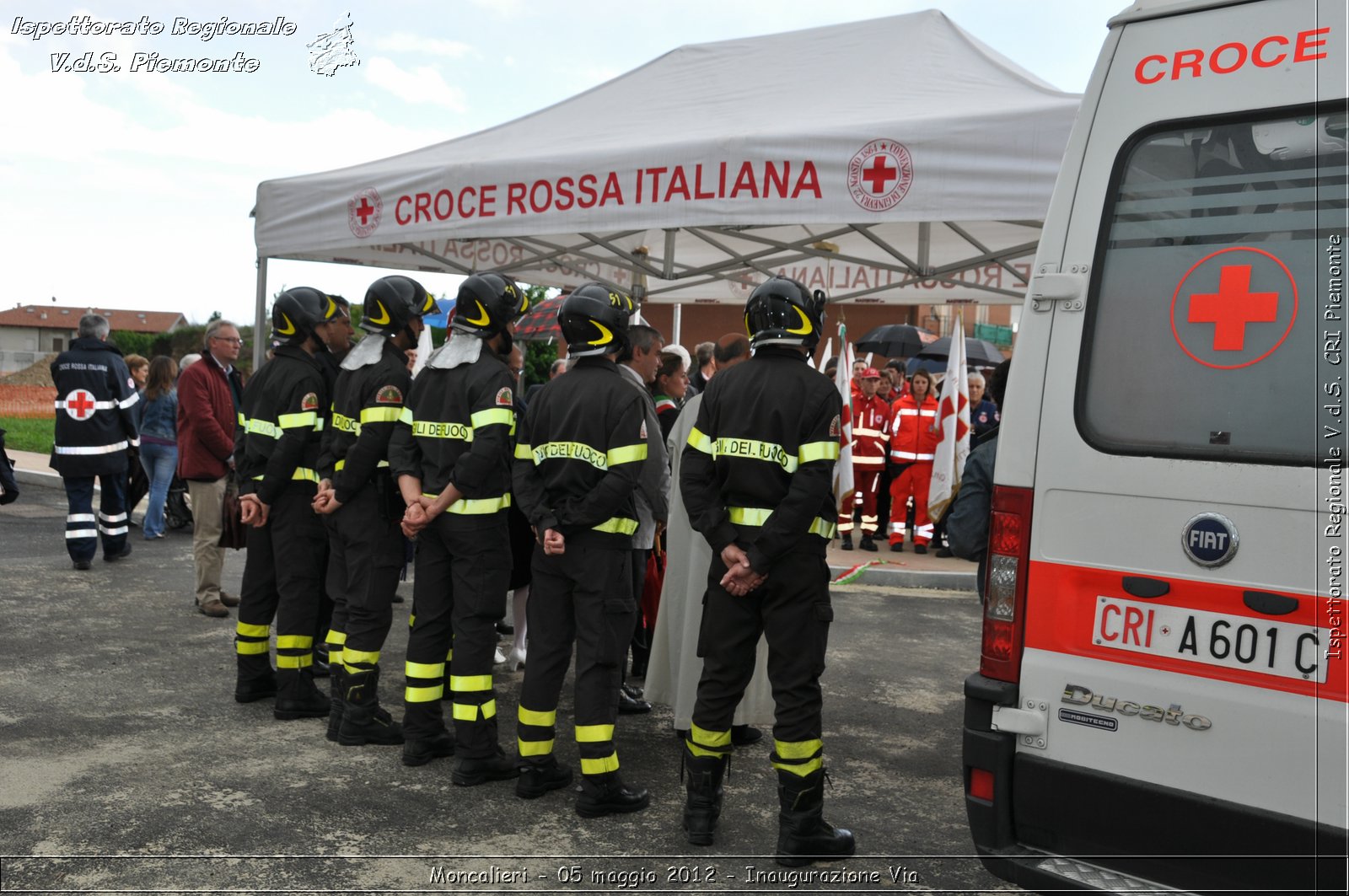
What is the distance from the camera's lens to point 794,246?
7.81 meters

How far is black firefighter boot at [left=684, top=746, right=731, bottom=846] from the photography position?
13.7 ft

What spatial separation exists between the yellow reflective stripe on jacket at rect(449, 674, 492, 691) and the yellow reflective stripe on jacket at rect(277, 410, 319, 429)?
66.7 inches

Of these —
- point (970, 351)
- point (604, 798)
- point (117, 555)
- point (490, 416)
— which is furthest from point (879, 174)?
point (970, 351)

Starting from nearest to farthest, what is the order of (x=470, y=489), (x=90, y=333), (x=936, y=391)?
1. (x=470, y=489)
2. (x=90, y=333)
3. (x=936, y=391)

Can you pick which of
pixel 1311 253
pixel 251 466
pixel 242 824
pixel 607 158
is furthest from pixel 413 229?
pixel 1311 253

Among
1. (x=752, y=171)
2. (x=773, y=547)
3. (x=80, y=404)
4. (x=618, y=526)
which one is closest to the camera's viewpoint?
(x=773, y=547)

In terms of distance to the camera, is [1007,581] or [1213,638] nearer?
[1213,638]

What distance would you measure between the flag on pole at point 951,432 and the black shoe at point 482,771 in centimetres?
599

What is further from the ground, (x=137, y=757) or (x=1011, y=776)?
(x=1011, y=776)

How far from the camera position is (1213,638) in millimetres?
2674

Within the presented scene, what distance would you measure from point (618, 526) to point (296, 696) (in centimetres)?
228

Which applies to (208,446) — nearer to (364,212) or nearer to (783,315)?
(364,212)

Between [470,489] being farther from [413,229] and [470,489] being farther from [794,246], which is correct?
[794,246]

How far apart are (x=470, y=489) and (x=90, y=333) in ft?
20.4
